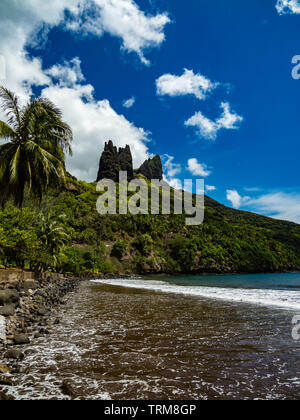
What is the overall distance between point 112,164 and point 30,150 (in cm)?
14196

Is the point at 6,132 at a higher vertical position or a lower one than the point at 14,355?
higher

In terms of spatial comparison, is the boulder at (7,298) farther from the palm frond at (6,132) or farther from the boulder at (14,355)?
the palm frond at (6,132)

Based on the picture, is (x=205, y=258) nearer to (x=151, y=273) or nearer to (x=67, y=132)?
(x=151, y=273)

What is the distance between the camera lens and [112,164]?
155 metres

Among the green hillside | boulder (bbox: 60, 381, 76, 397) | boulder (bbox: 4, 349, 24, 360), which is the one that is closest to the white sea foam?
boulder (bbox: 60, 381, 76, 397)

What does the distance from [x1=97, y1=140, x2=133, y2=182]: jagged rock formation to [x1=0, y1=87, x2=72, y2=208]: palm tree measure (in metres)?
134

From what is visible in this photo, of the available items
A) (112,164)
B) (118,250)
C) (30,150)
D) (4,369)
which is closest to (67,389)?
(4,369)

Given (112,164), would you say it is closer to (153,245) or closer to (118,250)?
(153,245)

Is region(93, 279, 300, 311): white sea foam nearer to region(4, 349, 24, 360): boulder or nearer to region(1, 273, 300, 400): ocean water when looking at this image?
region(1, 273, 300, 400): ocean water

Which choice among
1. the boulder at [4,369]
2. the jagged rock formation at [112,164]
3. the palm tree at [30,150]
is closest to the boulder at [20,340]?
the boulder at [4,369]

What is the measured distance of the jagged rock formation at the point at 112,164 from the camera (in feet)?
499

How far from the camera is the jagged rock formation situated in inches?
5984

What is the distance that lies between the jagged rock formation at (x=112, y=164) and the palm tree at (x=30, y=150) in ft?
441
